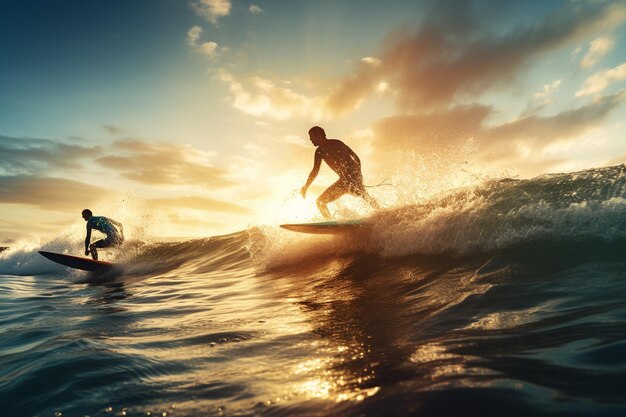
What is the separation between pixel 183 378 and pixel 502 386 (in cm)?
201

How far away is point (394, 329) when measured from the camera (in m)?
3.27

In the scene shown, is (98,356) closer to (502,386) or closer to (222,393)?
(222,393)

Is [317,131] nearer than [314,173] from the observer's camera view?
Yes

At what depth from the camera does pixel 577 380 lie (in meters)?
1.90

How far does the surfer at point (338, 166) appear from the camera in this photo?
862 centimetres

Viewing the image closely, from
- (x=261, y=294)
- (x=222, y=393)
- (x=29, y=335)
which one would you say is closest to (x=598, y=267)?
(x=222, y=393)

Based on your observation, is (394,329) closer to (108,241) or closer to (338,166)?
(338,166)

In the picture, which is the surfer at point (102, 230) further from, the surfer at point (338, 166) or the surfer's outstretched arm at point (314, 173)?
the surfer at point (338, 166)

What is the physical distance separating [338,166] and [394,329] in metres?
5.84

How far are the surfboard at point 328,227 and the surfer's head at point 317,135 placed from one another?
2157 mm

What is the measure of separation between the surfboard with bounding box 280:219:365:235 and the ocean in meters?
0.27

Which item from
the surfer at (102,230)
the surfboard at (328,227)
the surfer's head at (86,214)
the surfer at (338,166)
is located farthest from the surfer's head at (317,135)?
the surfer's head at (86,214)

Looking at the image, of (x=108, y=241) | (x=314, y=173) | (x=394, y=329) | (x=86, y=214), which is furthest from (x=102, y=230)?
(x=394, y=329)

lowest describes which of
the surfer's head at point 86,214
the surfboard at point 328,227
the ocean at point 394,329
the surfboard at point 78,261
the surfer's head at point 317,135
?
the ocean at point 394,329
